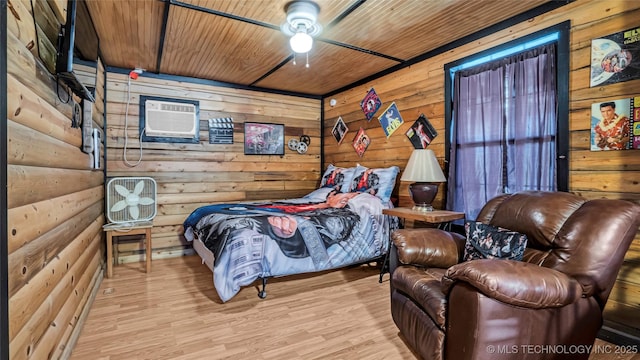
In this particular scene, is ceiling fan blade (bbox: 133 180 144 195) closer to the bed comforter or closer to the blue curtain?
the bed comforter

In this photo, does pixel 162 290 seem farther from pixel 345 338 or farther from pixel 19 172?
pixel 19 172

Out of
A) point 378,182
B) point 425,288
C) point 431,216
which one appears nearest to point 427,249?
point 425,288

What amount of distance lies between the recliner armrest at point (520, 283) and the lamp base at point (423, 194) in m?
1.55

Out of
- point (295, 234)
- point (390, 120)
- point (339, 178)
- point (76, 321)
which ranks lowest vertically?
point (76, 321)

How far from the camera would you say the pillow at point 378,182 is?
3.59 metres

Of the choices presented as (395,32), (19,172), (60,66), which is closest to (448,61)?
(395,32)

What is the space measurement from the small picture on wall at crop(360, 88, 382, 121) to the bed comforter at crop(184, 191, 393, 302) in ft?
3.98

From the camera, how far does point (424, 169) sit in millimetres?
3020

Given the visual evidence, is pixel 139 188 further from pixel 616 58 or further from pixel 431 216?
pixel 616 58

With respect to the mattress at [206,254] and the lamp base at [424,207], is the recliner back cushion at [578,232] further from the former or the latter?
the mattress at [206,254]

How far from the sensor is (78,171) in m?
2.15

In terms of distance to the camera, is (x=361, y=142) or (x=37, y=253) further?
(x=361, y=142)

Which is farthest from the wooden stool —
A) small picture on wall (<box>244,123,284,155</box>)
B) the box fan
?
small picture on wall (<box>244,123,284,155</box>)

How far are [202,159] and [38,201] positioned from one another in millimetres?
3053
